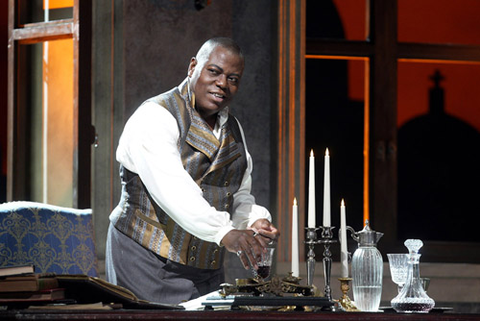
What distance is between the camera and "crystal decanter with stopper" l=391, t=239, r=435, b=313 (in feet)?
5.94

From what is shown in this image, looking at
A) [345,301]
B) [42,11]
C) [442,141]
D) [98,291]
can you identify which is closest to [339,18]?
[442,141]

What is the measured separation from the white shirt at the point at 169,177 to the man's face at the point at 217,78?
12 cm

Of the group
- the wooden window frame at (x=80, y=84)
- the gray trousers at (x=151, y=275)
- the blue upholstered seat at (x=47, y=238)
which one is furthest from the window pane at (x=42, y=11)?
the gray trousers at (x=151, y=275)

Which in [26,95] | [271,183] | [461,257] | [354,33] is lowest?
[461,257]

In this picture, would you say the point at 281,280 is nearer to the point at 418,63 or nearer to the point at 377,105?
the point at 377,105

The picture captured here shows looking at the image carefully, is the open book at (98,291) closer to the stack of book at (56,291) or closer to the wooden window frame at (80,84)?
the stack of book at (56,291)

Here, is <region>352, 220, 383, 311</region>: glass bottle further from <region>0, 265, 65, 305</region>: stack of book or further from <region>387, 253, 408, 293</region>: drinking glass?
<region>0, 265, 65, 305</region>: stack of book

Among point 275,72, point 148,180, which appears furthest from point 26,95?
point 148,180

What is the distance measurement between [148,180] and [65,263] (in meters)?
0.37

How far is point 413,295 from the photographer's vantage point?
1831mm

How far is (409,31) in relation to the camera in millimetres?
4500

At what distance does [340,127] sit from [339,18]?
23.2 inches

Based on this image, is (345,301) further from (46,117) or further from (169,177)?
(46,117)

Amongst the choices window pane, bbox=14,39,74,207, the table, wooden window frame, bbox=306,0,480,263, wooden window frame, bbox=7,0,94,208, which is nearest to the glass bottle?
the table
